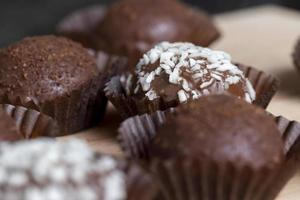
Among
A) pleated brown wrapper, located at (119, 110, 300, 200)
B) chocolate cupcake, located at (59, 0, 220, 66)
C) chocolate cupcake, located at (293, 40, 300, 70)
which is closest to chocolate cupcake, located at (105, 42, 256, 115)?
pleated brown wrapper, located at (119, 110, 300, 200)

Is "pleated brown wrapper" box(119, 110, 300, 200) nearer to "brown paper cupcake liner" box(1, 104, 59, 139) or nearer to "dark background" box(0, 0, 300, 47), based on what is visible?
"brown paper cupcake liner" box(1, 104, 59, 139)

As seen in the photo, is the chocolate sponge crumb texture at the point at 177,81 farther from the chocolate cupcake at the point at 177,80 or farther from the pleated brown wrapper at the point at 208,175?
the pleated brown wrapper at the point at 208,175

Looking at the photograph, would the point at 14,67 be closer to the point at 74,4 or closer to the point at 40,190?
the point at 40,190

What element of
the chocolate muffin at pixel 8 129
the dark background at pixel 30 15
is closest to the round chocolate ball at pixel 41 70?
the chocolate muffin at pixel 8 129

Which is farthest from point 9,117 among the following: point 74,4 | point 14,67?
point 74,4

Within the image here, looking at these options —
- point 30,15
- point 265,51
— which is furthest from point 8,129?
point 30,15

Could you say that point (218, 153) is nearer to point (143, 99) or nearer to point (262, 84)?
point (143, 99)
